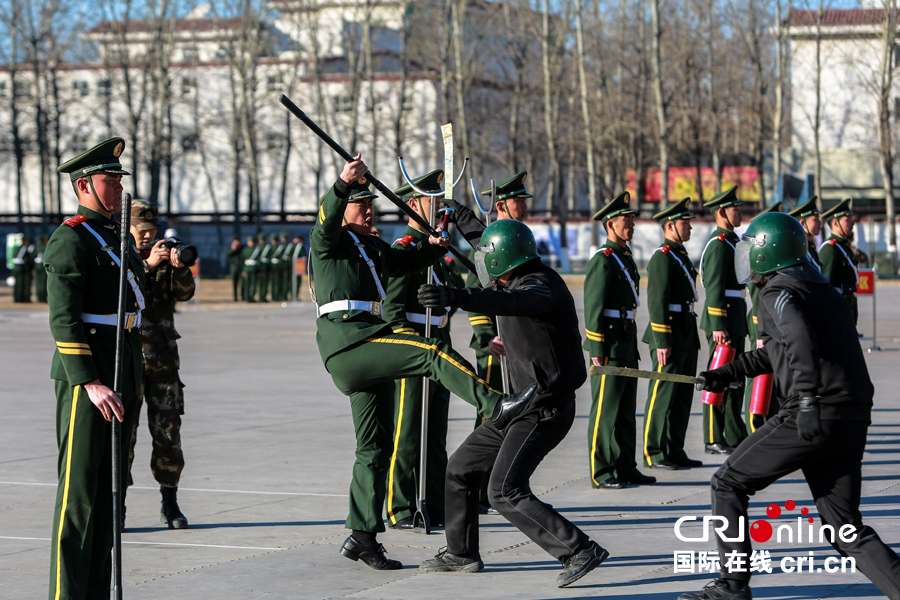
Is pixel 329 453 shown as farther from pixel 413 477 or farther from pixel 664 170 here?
pixel 664 170

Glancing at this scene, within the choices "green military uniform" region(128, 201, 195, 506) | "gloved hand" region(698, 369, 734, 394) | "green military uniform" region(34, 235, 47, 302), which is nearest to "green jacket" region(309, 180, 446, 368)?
"green military uniform" region(128, 201, 195, 506)

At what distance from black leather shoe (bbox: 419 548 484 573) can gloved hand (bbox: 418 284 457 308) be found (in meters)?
1.44

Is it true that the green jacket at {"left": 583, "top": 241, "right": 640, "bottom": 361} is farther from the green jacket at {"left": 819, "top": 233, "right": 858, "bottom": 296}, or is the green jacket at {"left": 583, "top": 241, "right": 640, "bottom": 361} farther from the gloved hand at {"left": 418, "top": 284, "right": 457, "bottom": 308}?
the green jacket at {"left": 819, "top": 233, "right": 858, "bottom": 296}

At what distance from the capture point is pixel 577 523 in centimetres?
765

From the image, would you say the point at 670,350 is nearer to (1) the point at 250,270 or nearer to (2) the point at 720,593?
(2) the point at 720,593

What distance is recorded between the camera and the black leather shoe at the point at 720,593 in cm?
563

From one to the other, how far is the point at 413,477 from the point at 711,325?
3516mm

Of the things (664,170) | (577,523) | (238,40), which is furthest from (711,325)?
(238,40)

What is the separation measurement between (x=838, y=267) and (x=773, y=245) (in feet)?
23.4

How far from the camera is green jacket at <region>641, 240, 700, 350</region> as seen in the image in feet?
31.8

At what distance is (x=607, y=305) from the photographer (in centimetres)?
913

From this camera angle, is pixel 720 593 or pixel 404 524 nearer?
pixel 720 593

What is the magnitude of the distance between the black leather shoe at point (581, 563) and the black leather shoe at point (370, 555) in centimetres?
97

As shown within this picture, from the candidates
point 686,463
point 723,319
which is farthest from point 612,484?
point 723,319
